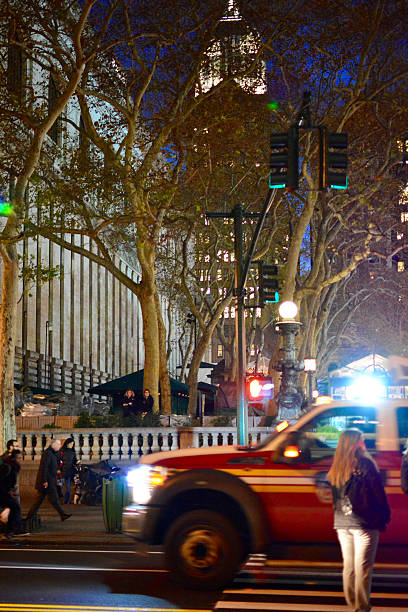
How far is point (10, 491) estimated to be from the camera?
563 inches

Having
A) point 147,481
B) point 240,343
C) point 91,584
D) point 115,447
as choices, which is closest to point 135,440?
point 115,447

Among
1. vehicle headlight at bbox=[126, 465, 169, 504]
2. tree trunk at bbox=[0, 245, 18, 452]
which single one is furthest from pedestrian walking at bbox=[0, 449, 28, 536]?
tree trunk at bbox=[0, 245, 18, 452]

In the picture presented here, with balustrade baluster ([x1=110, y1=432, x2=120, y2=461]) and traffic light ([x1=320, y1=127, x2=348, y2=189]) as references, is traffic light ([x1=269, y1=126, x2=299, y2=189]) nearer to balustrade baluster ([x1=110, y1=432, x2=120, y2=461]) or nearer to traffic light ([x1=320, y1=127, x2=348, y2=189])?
traffic light ([x1=320, y1=127, x2=348, y2=189])

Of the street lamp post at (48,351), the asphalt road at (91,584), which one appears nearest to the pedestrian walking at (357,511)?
the asphalt road at (91,584)

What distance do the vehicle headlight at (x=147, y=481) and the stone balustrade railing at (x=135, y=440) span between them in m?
11.8

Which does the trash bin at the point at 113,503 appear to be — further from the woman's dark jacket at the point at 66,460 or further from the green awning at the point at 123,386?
the green awning at the point at 123,386

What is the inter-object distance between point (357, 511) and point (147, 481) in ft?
9.33

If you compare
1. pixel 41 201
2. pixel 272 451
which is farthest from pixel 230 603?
pixel 41 201

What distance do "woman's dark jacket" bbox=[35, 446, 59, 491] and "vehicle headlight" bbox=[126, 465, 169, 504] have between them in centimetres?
669

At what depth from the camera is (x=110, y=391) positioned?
33.5 m

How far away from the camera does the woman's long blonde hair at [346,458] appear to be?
7312 mm

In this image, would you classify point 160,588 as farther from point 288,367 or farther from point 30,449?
point 288,367

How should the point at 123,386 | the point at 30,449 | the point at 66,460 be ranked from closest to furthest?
1. the point at 66,460
2. the point at 30,449
3. the point at 123,386

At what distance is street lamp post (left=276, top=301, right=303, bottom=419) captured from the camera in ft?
71.1
